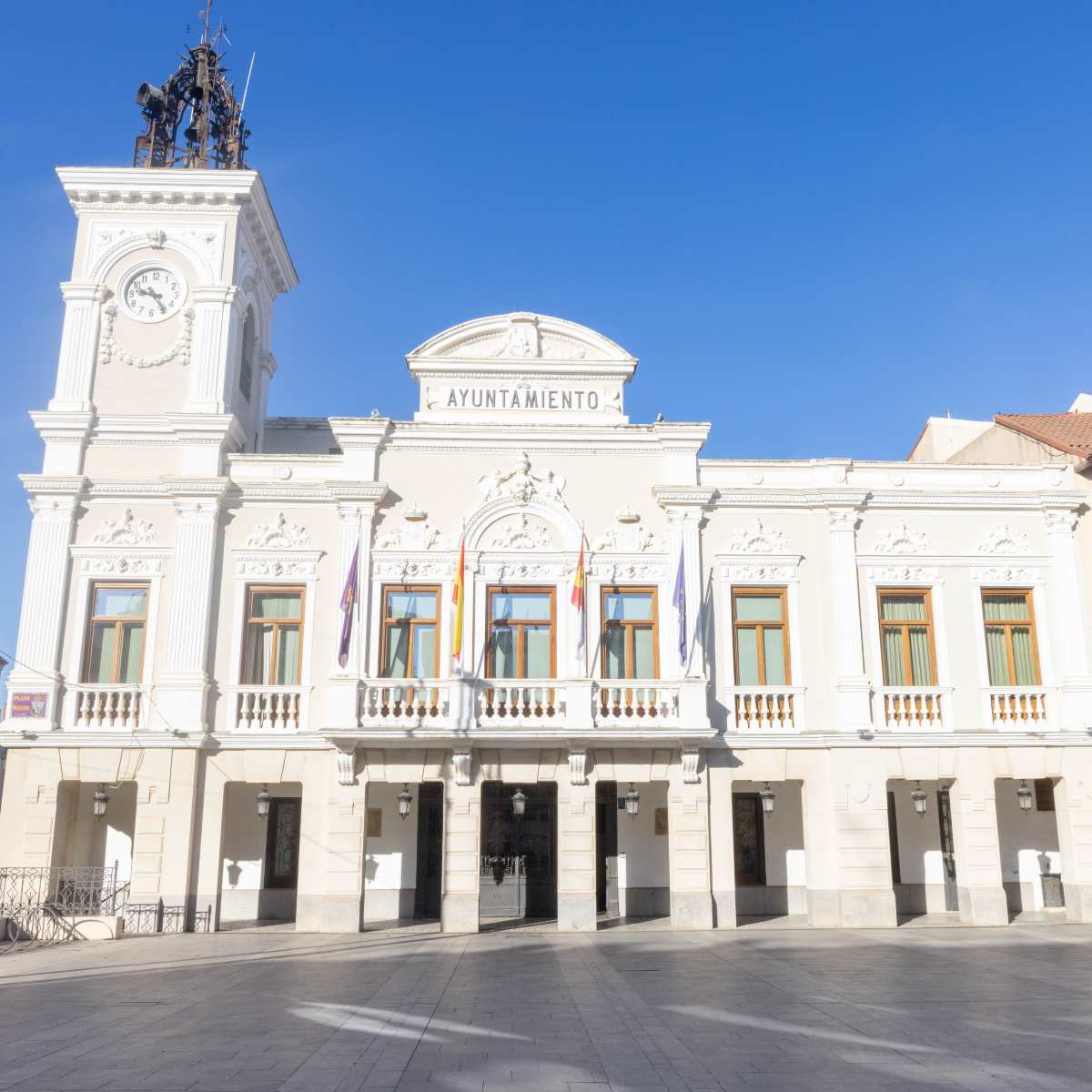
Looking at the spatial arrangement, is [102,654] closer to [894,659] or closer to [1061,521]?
[894,659]

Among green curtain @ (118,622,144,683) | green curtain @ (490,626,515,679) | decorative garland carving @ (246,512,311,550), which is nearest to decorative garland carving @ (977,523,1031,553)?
green curtain @ (490,626,515,679)

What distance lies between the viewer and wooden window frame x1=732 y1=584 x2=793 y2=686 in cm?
Result: 2153

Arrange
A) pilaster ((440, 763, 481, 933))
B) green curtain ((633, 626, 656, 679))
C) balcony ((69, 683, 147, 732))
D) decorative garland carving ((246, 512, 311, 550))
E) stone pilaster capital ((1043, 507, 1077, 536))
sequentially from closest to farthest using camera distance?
1. pilaster ((440, 763, 481, 933))
2. balcony ((69, 683, 147, 732))
3. green curtain ((633, 626, 656, 679))
4. decorative garland carving ((246, 512, 311, 550))
5. stone pilaster capital ((1043, 507, 1077, 536))

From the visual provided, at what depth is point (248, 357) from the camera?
25.1 m

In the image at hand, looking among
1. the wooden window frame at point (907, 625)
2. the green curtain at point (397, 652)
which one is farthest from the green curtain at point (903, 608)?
the green curtain at point (397, 652)

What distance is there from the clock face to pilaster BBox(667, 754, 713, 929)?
1459cm

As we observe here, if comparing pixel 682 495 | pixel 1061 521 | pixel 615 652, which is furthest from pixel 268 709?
pixel 1061 521

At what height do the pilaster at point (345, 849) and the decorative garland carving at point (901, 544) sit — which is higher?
the decorative garland carving at point (901, 544)

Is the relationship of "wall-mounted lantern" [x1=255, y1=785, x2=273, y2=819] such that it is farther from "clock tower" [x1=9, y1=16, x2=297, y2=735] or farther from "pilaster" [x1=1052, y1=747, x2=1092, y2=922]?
"pilaster" [x1=1052, y1=747, x2=1092, y2=922]

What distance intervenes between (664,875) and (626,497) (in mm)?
8117

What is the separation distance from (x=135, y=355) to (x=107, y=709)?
303 inches

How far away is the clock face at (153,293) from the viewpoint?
23016 mm

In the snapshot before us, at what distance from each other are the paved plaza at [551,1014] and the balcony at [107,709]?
4138 millimetres

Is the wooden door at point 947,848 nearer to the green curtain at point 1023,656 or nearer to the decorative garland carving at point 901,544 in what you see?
the green curtain at point 1023,656
